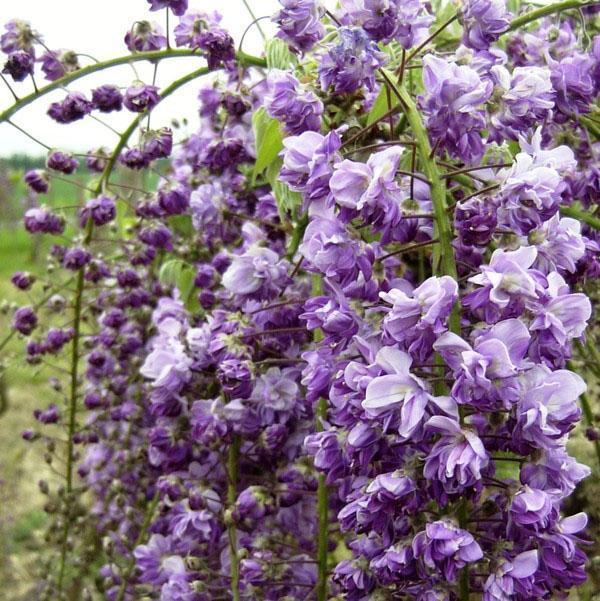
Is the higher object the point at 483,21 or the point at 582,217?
the point at 483,21

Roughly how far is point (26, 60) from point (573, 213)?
0.55m

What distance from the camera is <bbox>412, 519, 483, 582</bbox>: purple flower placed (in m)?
0.52

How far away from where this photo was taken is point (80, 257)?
104cm

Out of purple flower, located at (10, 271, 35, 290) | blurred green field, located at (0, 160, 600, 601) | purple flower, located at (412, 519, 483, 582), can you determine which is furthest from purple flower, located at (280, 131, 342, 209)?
purple flower, located at (10, 271, 35, 290)

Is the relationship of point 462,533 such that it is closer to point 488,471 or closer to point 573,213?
point 488,471

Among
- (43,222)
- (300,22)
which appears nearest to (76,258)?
(43,222)

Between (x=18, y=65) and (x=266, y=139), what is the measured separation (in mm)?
278

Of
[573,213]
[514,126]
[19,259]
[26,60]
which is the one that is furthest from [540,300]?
[19,259]

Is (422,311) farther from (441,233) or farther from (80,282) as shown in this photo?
(80,282)

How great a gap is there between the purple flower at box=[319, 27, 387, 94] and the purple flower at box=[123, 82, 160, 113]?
0.94 ft

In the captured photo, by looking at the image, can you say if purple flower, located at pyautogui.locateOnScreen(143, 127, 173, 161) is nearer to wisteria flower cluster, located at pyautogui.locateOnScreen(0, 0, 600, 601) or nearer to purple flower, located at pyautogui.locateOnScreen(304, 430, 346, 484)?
wisteria flower cluster, located at pyautogui.locateOnScreen(0, 0, 600, 601)

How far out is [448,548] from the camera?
52cm

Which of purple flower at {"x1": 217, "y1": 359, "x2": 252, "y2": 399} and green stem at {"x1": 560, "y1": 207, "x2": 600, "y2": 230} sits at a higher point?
green stem at {"x1": 560, "y1": 207, "x2": 600, "y2": 230}

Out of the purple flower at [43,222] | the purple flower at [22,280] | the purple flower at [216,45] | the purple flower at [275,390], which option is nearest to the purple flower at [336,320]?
the purple flower at [275,390]
